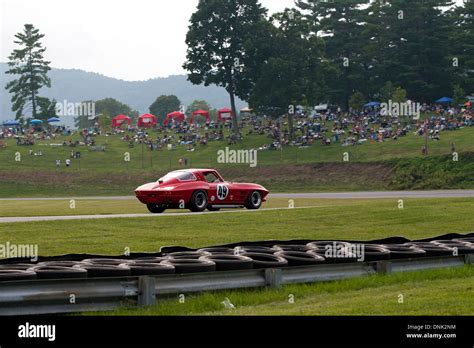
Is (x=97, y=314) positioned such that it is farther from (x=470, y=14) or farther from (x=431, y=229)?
(x=470, y=14)

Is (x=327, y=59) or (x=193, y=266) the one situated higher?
(x=327, y=59)

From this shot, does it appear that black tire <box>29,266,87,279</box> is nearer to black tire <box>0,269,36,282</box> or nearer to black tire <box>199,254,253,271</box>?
black tire <box>0,269,36,282</box>

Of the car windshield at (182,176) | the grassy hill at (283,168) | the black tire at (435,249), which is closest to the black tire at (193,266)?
the black tire at (435,249)

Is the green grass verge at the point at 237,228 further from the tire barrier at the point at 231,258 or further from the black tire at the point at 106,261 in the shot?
the black tire at the point at 106,261

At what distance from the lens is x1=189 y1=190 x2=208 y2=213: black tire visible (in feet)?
90.6

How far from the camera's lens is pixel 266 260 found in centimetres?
1239

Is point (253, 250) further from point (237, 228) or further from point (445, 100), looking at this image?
point (445, 100)

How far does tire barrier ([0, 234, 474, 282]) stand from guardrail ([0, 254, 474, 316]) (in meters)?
0.32

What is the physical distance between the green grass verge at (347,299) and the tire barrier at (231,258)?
1.75 ft

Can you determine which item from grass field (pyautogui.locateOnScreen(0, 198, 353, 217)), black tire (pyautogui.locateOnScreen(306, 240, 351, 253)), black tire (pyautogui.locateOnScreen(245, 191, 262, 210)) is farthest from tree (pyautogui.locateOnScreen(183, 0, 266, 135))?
black tire (pyautogui.locateOnScreen(306, 240, 351, 253))

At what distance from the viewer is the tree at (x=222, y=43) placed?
95375mm

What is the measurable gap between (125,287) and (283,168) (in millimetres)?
59255

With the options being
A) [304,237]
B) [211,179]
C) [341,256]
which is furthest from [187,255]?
[211,179]

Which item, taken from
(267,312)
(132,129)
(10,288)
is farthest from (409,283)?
(132,129)
